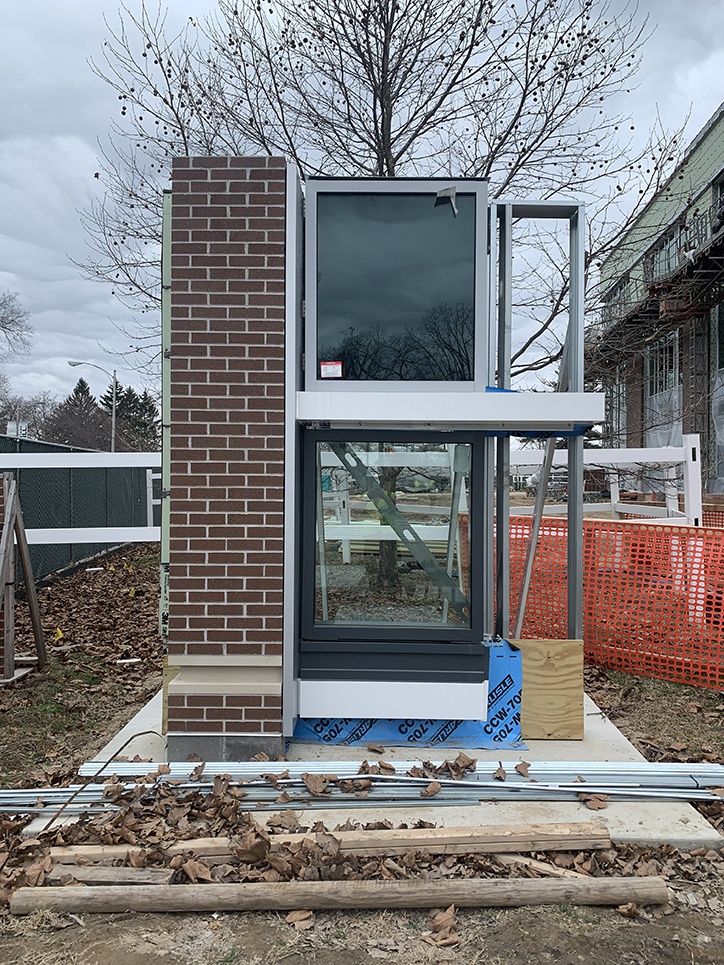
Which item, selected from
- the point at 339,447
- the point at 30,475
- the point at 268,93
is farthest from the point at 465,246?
the point at 30,475

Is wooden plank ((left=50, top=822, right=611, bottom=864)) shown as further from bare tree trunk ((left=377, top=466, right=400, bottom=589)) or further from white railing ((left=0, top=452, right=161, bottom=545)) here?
white railing ((left=0, top=452, right=161, bottom=545))

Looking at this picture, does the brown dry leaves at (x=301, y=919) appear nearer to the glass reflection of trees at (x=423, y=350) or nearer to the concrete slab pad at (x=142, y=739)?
the concrete slab pad at (x=142, y=739)

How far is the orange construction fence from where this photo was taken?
7352 mm

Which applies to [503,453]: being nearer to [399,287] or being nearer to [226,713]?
[399,287]

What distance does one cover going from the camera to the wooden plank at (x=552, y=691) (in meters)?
5.50

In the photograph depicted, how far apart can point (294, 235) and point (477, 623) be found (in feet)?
9.43

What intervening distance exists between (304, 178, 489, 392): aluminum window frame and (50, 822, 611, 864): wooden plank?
2.75m

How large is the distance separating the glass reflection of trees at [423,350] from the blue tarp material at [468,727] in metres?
2.04

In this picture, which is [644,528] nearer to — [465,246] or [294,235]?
[465,246]

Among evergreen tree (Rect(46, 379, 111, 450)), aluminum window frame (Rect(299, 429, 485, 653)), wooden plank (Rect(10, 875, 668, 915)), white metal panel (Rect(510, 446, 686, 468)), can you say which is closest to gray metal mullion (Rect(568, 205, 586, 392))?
aluminum window frame (Rect(299, 429, 485, 653))

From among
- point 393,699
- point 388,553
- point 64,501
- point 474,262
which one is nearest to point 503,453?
point 388,553

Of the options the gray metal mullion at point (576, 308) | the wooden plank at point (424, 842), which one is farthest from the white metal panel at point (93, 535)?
the wooden plank at point (424, 842)

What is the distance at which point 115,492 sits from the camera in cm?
1762

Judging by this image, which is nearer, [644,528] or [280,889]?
[280,889]
